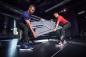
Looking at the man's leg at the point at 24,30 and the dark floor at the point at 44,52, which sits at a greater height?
the man's leg at the point at 24,30

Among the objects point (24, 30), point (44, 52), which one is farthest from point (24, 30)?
point (44, 52)

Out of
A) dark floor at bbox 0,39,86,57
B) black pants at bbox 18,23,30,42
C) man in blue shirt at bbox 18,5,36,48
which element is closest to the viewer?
man in blue shirt at bbox 18,5,36,48

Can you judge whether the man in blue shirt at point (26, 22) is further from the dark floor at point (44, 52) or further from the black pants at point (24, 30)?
the dark floor at point (44, 52)

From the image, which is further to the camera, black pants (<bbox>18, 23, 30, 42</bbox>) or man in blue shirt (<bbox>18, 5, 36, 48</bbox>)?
black pants (<bbox>18, 23, 30, 42</bbox>)

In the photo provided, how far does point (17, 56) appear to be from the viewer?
13.1ft

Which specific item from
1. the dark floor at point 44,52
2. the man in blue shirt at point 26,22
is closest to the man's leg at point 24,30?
the man in blue shirt at point 26,22

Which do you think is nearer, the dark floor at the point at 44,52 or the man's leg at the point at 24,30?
the dark floor at the point at 44,52

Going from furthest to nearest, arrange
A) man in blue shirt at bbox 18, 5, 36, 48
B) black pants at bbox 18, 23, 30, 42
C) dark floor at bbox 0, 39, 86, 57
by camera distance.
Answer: black pants at bbox 18, 23, 30, 42 < dark floor at bbox 0, 39, 86, 57 < man in blue shirt at bbox 18, 5, 36, 48

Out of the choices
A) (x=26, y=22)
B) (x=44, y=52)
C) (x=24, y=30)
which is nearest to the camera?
(x=26, y=22)

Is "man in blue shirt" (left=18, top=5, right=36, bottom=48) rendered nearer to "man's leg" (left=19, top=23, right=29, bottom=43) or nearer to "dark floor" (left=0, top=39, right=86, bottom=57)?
"man's leg" (left=19, top=23, right=29, bottom=43)

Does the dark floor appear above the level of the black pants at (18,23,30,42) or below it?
below

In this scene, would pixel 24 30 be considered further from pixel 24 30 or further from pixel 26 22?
pixel 26 22

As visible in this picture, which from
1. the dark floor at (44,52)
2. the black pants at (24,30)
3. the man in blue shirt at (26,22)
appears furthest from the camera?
the black pants at (24,30)

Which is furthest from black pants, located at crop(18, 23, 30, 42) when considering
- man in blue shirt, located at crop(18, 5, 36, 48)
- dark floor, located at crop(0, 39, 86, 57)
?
dark floor, located at crop(0, 39, 86, 57)
